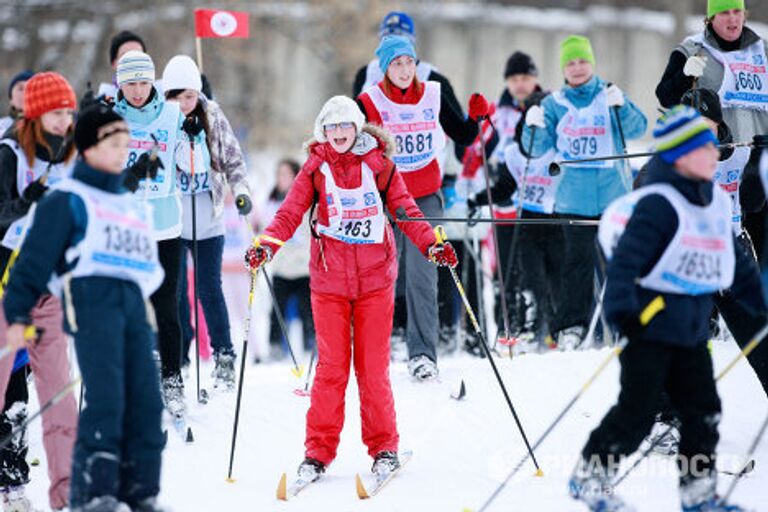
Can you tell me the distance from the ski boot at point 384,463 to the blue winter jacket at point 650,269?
5.36ft

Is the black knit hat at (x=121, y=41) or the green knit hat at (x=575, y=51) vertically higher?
the black knit hat at (x=121, y=41)

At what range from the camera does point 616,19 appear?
34969mm

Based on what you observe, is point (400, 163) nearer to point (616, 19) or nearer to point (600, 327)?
point (600, 327)

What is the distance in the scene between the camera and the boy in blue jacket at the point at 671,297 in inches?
173

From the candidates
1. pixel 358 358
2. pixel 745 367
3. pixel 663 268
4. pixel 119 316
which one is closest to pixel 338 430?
pixel 358 358

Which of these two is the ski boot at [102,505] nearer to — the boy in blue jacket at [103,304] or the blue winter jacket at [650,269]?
the boy in blue jacket at [103,304]

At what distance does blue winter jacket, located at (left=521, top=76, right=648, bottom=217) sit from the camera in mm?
7695

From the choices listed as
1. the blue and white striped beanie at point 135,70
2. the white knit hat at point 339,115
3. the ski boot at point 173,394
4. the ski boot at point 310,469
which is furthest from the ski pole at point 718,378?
the blue and white striped beanie at point 135,70

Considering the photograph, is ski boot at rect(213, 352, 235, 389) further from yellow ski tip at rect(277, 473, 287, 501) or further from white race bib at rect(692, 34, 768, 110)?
white race bib at rect(692, 34, 768, 110)

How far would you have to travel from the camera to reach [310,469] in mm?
5598

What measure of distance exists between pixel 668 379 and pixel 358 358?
5.46 feet

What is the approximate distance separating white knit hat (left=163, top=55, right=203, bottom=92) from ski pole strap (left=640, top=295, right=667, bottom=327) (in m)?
3.44

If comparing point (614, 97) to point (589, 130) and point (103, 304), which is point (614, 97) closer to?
point (589, 130)

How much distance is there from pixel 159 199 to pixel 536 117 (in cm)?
268
